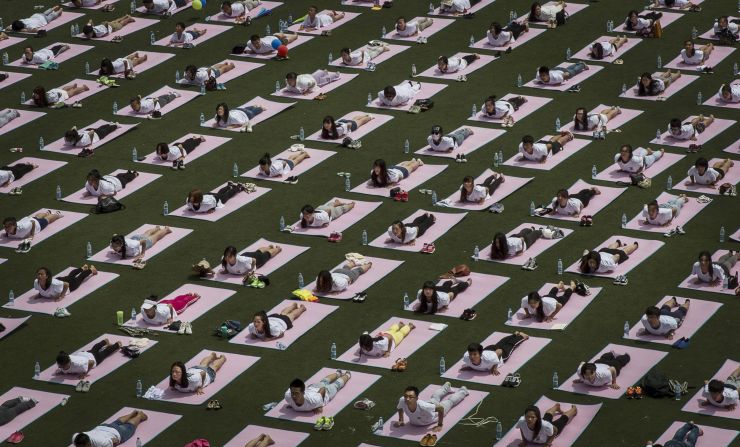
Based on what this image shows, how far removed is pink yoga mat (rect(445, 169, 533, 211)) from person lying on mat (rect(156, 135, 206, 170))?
9.57 m

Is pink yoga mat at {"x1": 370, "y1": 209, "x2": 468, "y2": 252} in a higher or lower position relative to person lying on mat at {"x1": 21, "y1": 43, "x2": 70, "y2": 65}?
lower

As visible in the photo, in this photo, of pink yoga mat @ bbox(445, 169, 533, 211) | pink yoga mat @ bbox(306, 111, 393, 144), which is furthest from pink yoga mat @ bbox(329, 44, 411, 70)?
pink yoga mat @ bbox(445, 169, 533, 211)

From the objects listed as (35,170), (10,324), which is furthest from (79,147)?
(10,324)

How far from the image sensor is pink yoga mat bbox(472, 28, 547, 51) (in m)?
72.8

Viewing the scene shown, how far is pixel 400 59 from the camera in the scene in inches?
2827

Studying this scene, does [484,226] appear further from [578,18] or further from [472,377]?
[578,18]

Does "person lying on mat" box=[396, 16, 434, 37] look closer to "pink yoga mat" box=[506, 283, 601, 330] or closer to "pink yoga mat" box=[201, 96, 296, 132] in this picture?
"pink yoga mat" box=[201, 96, 296, 132]

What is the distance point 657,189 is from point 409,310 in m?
11.5

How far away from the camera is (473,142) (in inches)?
2544

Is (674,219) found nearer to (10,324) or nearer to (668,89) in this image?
(668,89)

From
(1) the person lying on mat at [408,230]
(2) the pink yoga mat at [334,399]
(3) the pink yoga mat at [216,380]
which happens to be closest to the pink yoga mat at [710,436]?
(2) the pink yoga mat at [334,399]

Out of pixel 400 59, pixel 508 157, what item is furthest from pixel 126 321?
pixel 400 59

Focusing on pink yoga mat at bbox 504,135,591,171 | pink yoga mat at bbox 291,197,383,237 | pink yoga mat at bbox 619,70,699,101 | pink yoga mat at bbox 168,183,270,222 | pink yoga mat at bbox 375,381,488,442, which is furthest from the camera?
pink yoga mat at bbox 619,70,699,101

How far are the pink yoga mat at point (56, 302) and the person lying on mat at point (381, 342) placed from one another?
8759 mm
